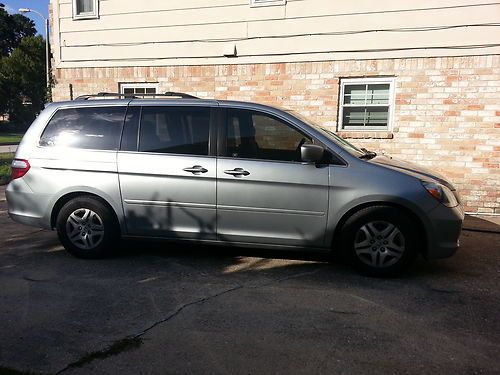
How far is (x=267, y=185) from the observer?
4.54m

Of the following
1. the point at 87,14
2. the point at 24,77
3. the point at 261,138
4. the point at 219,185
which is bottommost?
the point at 219,185

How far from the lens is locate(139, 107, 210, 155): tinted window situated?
4789 mm

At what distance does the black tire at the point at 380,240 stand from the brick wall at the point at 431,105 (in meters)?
3.75

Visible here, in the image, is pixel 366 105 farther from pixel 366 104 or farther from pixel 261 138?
pixel 261 138

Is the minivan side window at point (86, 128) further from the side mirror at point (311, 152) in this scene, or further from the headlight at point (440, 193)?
the headlight at point (440, 193)

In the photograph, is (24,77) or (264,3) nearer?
(264,3)

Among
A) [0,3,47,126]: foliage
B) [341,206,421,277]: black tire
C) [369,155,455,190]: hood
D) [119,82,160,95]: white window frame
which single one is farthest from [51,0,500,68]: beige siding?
[0,3,47,126]: foliage

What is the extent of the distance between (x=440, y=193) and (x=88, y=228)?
12.1 feet

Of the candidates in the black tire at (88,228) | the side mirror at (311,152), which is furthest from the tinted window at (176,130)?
the side mirror at (311,152)

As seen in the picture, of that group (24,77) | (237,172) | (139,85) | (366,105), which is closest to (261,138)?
(237,172)

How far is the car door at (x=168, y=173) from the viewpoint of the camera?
185 inches

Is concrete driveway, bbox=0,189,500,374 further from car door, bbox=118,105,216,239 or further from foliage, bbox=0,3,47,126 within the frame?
foliage, bbox=0,3,47,126

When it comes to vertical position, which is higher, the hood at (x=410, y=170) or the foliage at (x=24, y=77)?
the foliage at (x=24, y=77)

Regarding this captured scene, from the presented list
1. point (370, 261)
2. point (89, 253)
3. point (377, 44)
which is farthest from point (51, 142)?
point (377, 44)
